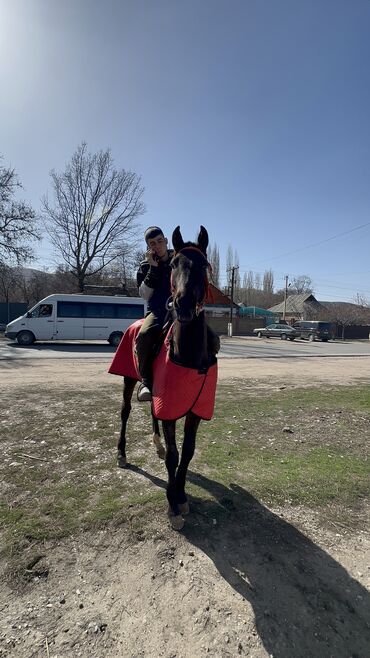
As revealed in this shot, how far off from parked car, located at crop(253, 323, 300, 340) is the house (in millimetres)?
19384

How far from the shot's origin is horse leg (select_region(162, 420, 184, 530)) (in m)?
3.05

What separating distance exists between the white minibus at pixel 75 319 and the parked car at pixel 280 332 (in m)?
23.0

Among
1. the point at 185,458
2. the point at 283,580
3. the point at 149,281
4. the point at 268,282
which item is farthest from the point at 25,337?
the point at 268,282

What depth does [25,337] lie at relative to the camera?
20297 mm

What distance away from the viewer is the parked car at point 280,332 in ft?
131

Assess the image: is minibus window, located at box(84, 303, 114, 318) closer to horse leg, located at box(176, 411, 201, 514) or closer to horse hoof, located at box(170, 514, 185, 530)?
horse leg, located at box(176, 411, 201, 514)

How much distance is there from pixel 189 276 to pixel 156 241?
1225 millimetres

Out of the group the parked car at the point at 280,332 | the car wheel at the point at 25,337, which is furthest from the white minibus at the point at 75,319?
the parked car at the point at 280,332

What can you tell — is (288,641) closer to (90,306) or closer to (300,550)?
(300,550)

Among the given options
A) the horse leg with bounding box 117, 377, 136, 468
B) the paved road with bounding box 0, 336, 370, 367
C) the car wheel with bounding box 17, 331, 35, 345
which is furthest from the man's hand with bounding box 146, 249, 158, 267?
the car wheel with bounding box 17, 331, 35, 345

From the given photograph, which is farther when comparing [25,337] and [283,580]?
[25,337]

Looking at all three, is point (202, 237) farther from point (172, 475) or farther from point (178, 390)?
point (172, 475)

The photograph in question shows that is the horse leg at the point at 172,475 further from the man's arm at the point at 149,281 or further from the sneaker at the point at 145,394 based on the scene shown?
the man's arm at the point at 149,281

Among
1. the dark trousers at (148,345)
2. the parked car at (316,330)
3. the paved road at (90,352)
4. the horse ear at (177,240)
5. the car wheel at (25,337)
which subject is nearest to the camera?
the horse ear at (177,240)
